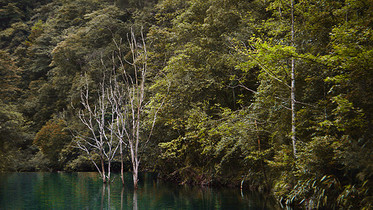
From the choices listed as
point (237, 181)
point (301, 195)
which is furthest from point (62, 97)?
point (301, 195)

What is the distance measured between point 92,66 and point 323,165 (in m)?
29.2

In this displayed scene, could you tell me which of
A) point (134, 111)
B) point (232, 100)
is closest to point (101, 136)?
point (134, 111)

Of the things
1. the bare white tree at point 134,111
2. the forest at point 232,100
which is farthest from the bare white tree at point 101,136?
the bare white tree at point 134,111

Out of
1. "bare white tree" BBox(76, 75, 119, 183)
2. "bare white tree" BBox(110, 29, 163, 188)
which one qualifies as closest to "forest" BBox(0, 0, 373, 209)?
"bare white tree" BBox(110, 29, 163, 188)

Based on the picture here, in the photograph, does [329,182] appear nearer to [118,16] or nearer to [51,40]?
[118,16]

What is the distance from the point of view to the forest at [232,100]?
28.9ft

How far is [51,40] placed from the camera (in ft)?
144

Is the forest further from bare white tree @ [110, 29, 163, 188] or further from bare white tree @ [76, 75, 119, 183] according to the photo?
bare white tree @ [76, 75, 119, 183]

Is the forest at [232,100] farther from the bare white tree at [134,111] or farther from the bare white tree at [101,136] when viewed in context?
the bare white tree at [101,136]

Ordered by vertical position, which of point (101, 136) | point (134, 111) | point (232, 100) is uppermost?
point (232, 100)

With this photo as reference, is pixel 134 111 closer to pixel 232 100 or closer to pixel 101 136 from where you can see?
pixel 101 136

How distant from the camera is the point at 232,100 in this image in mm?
18297

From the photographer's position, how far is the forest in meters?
8.80

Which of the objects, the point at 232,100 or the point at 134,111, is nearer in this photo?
the point at 232,100
